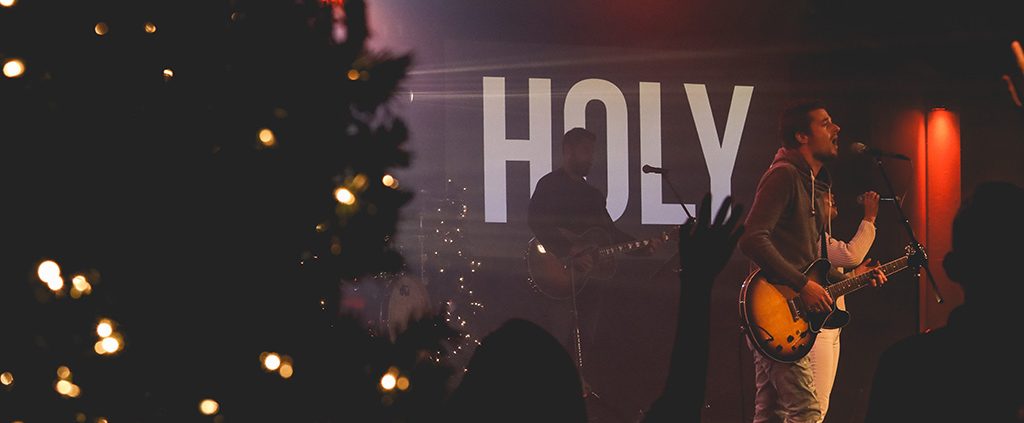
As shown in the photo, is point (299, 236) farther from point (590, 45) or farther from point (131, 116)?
point (590, 45)

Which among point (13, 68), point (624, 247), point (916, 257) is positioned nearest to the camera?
point (13, 68)


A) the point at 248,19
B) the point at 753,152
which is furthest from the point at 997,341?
the point at 753,152

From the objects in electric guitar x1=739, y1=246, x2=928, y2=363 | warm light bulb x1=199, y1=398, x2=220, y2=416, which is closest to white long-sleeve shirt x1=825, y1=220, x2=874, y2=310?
electric guitar x1=739, y1=246, x2=928, y2=363

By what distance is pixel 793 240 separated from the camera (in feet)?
14.3

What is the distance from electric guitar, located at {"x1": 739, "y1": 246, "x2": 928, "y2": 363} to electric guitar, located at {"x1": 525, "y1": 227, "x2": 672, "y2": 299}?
6.69 ft

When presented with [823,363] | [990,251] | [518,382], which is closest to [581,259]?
[823,363]

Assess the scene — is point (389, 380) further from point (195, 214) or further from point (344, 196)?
point (195, 214)

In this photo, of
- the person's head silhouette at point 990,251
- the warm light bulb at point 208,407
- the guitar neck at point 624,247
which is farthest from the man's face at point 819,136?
the warm light bulb at point 208,407

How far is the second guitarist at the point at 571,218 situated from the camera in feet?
21.2

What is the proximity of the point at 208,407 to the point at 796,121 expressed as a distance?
12.1 feet

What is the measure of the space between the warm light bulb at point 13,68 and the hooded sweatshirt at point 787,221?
3.34 meters

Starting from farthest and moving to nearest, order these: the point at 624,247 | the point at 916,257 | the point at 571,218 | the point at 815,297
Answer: the point at 571,218 < the point at 624,247 < the point at 916,257 < the point at 815,297

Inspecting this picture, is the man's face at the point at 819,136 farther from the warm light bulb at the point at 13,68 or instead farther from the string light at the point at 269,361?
the warm light bulb at the point at 13,68

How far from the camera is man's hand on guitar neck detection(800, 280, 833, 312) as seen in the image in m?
→ 4.23
